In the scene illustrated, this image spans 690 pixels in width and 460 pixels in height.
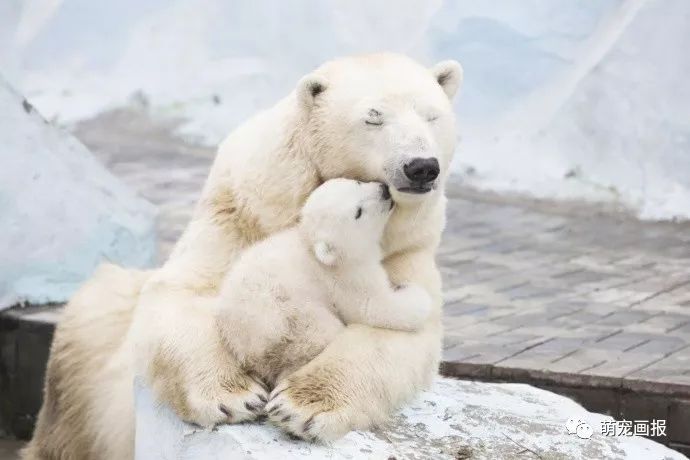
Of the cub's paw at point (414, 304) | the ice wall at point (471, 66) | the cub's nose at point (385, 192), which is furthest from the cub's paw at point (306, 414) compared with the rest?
the ice wall at point (471, 66)

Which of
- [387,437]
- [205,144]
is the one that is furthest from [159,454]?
[205,144]

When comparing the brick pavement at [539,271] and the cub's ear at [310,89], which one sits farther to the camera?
the brick pavement at [539,271]

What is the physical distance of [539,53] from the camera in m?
8.05

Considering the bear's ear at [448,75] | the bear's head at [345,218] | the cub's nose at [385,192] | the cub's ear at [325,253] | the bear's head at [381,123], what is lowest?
the cub's ear at [325,253]

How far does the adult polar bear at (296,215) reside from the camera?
284 centimetres

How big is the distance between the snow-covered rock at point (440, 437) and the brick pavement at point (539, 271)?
1297 millimetres

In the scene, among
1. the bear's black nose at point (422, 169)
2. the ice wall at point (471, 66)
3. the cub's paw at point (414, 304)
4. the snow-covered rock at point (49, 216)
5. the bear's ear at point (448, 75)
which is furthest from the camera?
the ice wall at point (471, 66)

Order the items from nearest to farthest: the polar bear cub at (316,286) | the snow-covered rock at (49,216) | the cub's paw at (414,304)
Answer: the polar bear cub at (316,286), the cub's paw at (414,304), the snow-covered rock at (49,216)

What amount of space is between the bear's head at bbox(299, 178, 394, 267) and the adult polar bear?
0.05 metres

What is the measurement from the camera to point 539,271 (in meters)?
6.36

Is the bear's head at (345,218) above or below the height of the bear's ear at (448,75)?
below

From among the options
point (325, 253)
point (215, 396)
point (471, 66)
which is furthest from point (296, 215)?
point (471, 66)

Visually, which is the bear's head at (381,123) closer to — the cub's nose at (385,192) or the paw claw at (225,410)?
the cub's nose at (385,192)

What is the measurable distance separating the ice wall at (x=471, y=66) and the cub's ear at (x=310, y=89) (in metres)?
4.69
